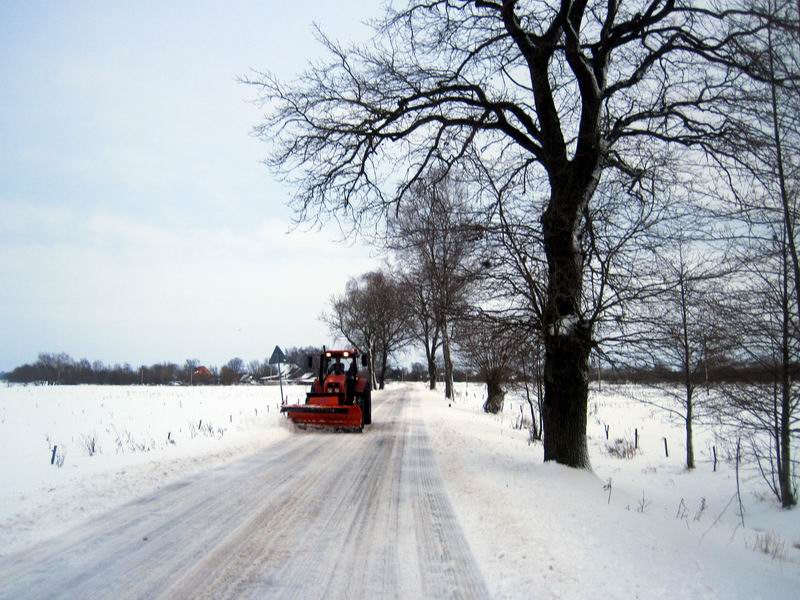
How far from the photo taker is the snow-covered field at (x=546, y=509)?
14.6 feet

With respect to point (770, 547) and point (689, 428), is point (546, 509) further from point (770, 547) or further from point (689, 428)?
point (689, 428)

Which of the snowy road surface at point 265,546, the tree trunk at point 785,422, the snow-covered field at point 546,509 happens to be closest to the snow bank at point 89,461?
the snow-covered field at point 546,509

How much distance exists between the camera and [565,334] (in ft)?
28.6

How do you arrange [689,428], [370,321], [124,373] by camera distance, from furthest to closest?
[124,373]
[370,321]
[689,428]

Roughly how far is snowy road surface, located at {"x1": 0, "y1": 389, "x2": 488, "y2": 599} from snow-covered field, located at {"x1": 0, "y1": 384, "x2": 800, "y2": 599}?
0.37 metres

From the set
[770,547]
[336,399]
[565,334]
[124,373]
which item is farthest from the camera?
[124,373]

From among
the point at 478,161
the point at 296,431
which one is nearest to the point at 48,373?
the point at 296,431

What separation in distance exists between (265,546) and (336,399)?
10697 millimetres

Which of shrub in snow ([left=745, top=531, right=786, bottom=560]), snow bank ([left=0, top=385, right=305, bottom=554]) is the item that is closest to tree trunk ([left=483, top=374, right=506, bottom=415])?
snow bank ([left=0, top=385, right=305, bottom=554])

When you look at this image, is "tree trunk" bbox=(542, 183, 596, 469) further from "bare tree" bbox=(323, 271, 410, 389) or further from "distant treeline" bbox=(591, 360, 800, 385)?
"bare tree" bbox=(323, 271, 410, 389)

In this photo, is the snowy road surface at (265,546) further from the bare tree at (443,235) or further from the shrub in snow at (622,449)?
the shrub in snow at (622,449)

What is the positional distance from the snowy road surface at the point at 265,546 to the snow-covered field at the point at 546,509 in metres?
0.37

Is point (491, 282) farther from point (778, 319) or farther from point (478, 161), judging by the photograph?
point (778, 319)

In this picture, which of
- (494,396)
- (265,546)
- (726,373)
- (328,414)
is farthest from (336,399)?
(494,396)
